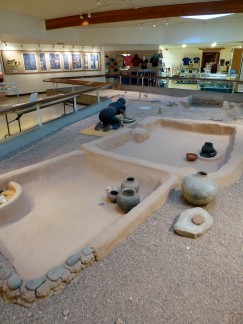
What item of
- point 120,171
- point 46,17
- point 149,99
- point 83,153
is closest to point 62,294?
point 120,171

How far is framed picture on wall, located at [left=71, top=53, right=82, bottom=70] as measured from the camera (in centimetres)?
1368

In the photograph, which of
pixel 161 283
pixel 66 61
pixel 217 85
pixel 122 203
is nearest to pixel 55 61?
pixel 66 61

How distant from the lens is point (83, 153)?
15.2 ft

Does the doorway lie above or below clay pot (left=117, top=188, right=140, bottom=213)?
above

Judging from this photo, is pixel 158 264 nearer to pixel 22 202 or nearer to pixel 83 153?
pixel 22 202

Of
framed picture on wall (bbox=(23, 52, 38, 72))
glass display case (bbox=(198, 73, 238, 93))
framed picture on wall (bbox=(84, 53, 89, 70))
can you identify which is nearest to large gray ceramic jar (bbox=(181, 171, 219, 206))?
glass display case (bbox=(198, 73, 238, 93))

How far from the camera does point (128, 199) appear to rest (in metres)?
3.31

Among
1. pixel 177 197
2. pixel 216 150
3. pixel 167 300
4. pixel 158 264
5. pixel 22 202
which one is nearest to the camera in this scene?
pixel 167 300

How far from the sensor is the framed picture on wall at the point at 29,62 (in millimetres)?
11908

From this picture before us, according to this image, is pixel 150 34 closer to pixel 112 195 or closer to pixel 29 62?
pixel 29 62

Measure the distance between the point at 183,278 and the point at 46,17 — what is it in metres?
10.1

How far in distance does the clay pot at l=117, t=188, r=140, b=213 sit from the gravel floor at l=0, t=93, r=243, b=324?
1.88 feet

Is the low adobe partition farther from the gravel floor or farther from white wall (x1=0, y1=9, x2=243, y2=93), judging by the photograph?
white wall (x1=0, y1=9, x2=243, y2=93)

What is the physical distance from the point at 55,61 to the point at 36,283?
1319cm
